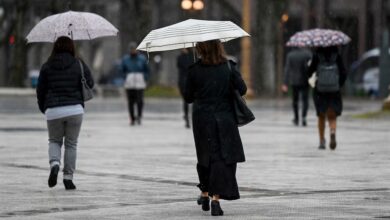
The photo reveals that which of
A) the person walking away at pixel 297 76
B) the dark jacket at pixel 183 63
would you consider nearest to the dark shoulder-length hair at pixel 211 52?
the dark jacket at pixel 183 63

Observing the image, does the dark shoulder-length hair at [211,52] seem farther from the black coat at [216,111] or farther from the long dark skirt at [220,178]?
the long dark skirt at [220,178]

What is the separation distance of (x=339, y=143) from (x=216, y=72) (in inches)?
437

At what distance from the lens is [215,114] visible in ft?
39.5

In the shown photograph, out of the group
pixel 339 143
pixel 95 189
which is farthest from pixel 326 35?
pixel 95 189

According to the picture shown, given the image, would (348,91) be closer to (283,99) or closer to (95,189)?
Answer: (283,99)

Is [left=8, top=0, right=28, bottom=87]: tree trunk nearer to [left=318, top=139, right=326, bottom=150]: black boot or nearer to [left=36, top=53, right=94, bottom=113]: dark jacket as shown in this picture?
[left=318, top=139, right=326, bottom=150]: black boot

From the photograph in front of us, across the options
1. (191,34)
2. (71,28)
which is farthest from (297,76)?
(191,34)

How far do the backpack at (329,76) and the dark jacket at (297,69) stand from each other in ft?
28.1

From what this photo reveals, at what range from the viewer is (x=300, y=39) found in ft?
69.9

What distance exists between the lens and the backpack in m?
20.8

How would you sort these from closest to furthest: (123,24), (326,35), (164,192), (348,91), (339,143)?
(164,192) < (326,35) < (339,143) < (348,91) < (123,24)

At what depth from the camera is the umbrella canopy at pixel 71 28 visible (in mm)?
14547

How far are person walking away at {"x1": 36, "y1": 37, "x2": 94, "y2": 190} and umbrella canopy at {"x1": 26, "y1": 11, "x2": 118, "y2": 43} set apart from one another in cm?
12

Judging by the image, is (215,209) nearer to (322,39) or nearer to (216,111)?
(216,111)
